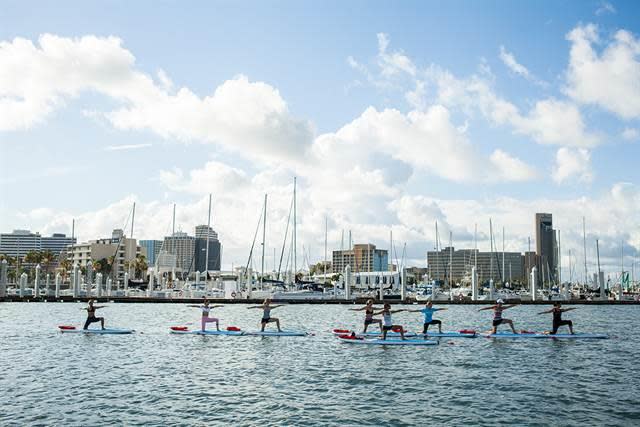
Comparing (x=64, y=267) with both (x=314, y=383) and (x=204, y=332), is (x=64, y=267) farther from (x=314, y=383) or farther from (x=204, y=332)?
(x=314, y=383)

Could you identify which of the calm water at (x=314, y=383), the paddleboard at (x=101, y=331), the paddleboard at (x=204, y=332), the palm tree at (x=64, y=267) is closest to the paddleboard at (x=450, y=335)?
the calm water at (x=314, y=383)

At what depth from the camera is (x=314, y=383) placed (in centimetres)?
2141

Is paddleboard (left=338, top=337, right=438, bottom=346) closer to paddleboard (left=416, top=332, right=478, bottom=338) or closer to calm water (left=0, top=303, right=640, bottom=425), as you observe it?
calm water (left=0, top=303, right=640, bottom=425)

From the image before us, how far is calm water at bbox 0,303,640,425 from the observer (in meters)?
16.6

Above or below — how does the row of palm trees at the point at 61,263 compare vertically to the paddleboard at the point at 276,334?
above

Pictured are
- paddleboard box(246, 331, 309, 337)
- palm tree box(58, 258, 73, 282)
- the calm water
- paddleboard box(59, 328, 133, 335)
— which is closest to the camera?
the calm water

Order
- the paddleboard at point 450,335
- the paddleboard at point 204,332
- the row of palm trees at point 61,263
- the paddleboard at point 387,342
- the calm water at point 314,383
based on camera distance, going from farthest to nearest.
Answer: the row of palm trees at point 61,263
the paddleboard at point 204,332
the paddleboard at point 450,335
the paddleboard at point 387,342
the calm water at point 314,383

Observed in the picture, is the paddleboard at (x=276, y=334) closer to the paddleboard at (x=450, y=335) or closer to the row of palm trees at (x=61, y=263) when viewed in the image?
the paddleboard at (x=450, y=335)

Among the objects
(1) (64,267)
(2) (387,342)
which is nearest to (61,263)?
(1) (64,267)

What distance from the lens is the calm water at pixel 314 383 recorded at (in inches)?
653

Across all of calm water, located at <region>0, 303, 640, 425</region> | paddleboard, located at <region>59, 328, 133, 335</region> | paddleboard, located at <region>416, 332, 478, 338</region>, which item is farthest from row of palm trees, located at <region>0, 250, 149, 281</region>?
calm water, located at <region>0, 303, 640, 425</region>

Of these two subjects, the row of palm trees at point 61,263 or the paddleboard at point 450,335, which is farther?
the row of palm trees at point 61,263

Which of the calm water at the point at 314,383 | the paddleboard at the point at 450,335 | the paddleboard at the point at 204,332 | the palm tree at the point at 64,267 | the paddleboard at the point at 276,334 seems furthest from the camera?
the palm tree at the point at 64,267

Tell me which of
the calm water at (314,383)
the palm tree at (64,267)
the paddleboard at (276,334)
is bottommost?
the calm water at (314,383)
